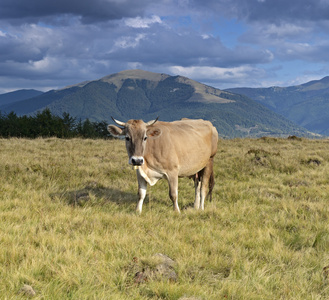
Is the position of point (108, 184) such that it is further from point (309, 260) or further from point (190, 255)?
point (309, 260)

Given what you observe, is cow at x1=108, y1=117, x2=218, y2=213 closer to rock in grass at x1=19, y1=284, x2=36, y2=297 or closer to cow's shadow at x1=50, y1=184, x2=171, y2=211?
cow's shadow at x1=50, y1=184, x2=171, y2=211

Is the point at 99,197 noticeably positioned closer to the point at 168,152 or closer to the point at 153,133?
the point at 168,152

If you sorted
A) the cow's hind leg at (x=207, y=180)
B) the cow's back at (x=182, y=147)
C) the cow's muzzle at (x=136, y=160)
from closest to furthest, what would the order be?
the cow's muzzle at (x=136, y=160)
the cow's back at (x=182, y=147)
the cow's hind leg at (x=207, y=180)

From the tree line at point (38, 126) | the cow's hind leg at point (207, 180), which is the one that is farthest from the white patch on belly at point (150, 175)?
the tree line at point (38, 126)

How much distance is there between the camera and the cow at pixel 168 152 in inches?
307

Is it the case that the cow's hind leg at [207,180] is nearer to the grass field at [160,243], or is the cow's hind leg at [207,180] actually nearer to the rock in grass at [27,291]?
the grass field at [160,243]

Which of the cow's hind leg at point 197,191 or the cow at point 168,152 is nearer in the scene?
the cow at point 168,152

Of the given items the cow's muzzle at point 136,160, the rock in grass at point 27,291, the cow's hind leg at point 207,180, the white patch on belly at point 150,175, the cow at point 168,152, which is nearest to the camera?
the rock in grass at point 27,291

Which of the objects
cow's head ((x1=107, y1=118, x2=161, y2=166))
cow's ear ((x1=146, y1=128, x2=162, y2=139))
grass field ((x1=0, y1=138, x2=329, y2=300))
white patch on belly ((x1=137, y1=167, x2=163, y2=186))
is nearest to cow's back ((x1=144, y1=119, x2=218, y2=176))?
white patch on belly ((x1=137, y1=167, x2=163, y2=186))

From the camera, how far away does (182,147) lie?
9.11 m

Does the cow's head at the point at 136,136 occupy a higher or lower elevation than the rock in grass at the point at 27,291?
higher

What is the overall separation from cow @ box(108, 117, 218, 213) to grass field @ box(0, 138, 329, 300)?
0.72 m

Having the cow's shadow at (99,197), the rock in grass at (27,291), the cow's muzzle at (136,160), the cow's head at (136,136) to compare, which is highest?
the cow's head at (136,136)

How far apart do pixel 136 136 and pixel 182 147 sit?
1.88m
